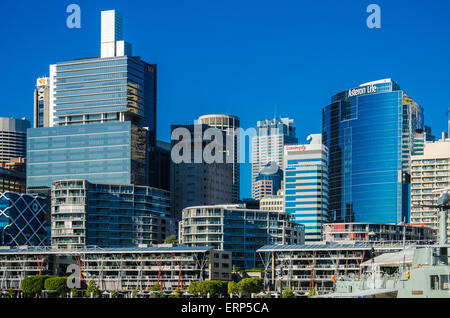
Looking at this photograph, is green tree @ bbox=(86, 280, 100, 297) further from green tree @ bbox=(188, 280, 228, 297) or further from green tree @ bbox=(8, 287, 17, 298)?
green tree @ bbox=(188, 280, 228, 297)

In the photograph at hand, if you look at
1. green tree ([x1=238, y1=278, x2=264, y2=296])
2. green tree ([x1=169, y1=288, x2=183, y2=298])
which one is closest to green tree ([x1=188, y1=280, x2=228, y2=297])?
green tree ([x1=169, y1=288, x2=183, y2=298])

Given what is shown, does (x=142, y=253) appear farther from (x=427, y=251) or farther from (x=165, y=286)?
(x=427, y=251)

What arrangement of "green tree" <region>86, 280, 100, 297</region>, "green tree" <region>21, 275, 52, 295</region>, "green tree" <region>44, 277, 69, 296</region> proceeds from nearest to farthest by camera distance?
"green tree" <region>86, 280, 100, 297</region>
"green tree" <region>44, 277, 69, 296</region>
"green tree" <region>21, 275, 52, 295</region>

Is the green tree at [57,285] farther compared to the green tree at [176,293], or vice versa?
the green tree at [57,285]

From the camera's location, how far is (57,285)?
174 meters

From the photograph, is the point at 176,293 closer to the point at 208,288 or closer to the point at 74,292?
the point at 208,288

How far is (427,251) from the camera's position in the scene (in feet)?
206

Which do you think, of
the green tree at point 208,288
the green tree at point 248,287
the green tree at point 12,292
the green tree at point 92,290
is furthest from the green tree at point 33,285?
the green tree at point 248,287

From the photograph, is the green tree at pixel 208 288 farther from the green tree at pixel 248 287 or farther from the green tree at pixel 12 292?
the green tree at pixel 12 292

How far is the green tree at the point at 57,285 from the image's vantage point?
17312 centimetres

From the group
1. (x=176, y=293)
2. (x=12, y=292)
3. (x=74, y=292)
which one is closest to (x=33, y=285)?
(x=12, y=292)

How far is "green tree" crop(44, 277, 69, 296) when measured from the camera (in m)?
173
